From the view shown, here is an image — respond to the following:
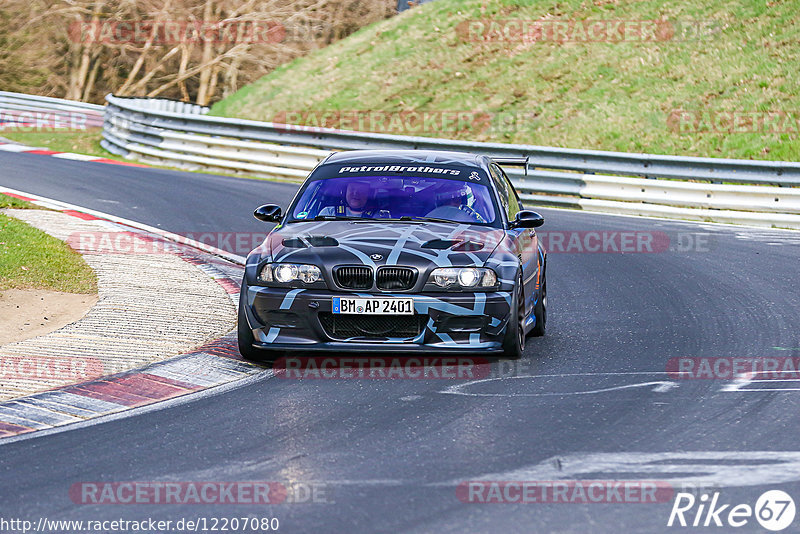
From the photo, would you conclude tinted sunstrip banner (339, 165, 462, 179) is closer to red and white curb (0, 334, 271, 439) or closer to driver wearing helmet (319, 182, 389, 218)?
driver wearing helmet (319, 182, 389, 218)

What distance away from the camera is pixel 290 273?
335 inches

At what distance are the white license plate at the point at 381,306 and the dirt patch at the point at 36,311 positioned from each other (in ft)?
9.16

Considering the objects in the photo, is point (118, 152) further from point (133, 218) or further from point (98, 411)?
point (98, 411)

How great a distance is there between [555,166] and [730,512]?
52.7ft

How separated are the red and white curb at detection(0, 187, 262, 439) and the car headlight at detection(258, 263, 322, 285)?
67 cm

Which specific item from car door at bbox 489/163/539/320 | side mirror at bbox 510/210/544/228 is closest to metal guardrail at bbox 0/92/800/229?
car door at bbox 489/163/539/320

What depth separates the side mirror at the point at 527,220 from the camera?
374 inches

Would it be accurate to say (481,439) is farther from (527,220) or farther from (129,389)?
(527,220)

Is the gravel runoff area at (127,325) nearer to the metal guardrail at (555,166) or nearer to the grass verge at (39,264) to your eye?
the grass verge at (39,264)

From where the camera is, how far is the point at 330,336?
27.5 ft

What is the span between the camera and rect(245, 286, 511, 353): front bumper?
27.3 feet

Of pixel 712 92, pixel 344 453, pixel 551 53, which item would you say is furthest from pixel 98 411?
pixel 551 53

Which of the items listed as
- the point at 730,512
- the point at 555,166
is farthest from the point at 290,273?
the point at 555,166

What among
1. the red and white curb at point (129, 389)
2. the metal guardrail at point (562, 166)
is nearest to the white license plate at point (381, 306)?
the red and white curb at point (129, 389)
